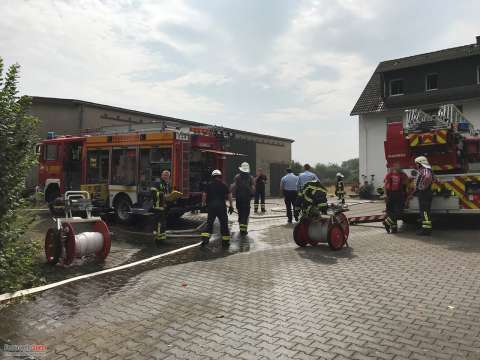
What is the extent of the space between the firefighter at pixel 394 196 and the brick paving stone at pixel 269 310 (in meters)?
2.52

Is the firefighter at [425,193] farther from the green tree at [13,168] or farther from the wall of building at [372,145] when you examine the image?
the wall of building at [372,145]

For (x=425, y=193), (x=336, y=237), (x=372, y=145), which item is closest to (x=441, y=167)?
(x=425, y=193)

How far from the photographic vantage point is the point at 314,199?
7711 millimetres

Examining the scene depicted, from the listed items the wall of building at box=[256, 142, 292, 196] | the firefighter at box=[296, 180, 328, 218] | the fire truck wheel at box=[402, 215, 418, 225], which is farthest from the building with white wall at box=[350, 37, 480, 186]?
the firefighter at box=[296, 180, 328, 218]

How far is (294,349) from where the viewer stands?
3.47m

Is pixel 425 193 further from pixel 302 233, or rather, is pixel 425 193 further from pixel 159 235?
pixel 159 235

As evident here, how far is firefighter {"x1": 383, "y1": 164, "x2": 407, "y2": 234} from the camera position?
961cm

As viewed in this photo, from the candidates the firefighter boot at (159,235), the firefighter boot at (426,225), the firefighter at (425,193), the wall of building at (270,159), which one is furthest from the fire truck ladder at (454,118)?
the wall of building at (270,159)

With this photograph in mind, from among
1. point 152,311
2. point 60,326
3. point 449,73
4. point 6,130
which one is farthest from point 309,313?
point 449,73

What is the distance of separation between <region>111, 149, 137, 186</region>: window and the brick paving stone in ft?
18.2

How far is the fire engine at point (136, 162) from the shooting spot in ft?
37.3

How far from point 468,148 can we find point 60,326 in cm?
1028

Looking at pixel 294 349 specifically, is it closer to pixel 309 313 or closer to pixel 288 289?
pixel 309 313

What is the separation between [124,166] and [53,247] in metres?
5.82
